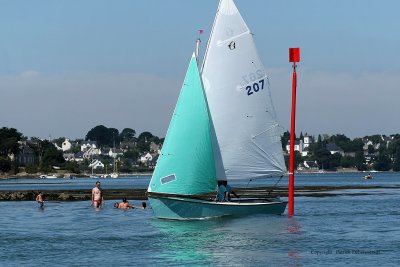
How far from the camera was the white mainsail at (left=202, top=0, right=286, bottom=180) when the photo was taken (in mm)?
51188

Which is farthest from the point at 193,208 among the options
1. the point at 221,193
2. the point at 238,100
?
the point at 238,100

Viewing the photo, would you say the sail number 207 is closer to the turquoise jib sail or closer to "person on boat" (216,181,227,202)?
the turquoise jib sail

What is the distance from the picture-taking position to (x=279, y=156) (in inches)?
2115

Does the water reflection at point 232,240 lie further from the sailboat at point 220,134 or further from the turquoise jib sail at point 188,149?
the turquoise jib sail at point 188,149

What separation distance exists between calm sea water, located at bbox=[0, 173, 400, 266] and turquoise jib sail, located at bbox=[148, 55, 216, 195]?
6.69 ft

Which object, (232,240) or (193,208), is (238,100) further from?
(232,240)

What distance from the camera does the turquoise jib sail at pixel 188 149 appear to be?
4900cm

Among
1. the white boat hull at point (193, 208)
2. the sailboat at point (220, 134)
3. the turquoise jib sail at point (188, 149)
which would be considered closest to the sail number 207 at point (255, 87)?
the sailboat at point (220, 134)

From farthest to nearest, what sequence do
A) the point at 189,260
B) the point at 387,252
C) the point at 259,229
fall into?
the point at 259,229 → the point at 387,252 → the point at 189,260

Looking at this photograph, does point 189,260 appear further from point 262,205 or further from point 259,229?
point 262,205

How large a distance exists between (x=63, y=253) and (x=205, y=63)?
15678 millimetres

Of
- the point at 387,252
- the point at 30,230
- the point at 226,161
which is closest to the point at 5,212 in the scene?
the point at 30,230

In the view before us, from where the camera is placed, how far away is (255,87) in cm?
5250

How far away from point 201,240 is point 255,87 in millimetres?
12388
